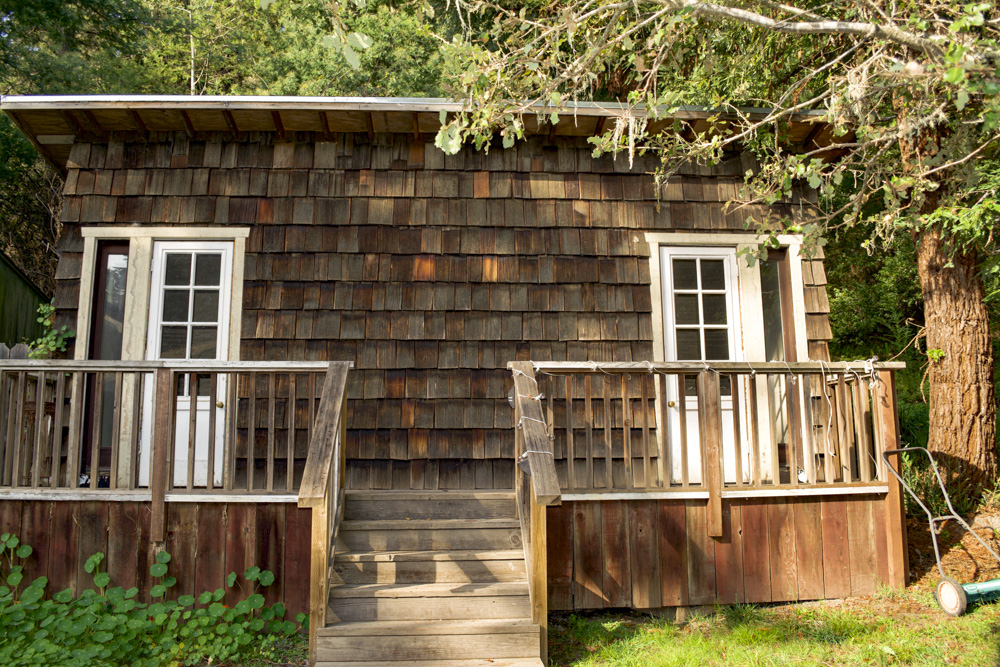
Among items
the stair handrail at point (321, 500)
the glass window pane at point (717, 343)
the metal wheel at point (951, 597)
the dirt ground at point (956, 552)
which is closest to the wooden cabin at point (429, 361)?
the glass window pane at point (717, 343)

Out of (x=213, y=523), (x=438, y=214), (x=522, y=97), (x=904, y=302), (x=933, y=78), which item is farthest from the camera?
(x=904, y=302)

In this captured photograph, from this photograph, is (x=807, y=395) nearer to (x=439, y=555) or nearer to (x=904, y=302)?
(x=439, y=555)

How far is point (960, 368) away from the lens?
214 inches

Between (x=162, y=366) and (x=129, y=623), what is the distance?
1361mm

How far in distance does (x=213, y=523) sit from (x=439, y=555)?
1308 millimetres

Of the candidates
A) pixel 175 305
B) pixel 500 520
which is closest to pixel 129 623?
pixel 500 520

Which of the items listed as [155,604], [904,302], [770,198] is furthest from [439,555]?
[904,302]

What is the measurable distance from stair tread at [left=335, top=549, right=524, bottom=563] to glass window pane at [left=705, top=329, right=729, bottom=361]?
2.36 meters

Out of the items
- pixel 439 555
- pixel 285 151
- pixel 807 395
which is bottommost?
pixel 439 555

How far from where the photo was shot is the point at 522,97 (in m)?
4.14

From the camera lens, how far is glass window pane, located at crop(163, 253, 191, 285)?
511 centimetres

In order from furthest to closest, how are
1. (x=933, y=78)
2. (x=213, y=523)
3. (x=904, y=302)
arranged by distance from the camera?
(x=904, y=302) → (x=213, y=523) → (x=933, y=78)

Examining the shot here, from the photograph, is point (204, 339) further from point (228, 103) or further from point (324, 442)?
point (324, 442)

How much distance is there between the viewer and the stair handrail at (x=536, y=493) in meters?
3.21
